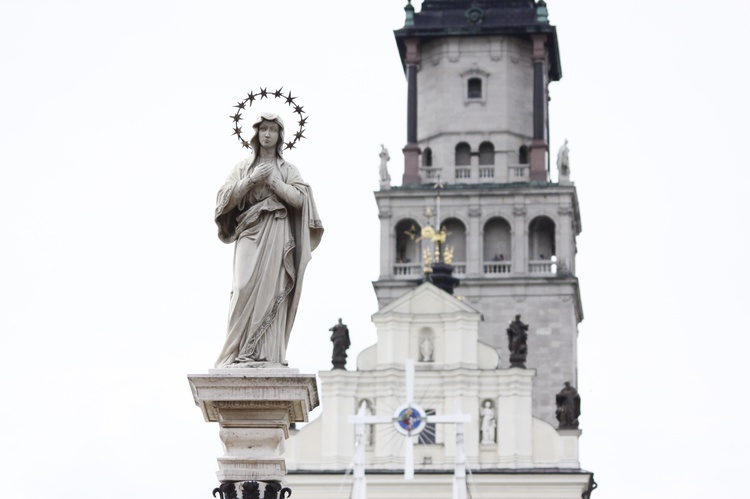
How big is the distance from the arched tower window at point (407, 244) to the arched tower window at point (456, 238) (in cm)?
98

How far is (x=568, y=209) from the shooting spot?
7319 centimetres

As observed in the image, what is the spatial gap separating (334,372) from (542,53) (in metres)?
17.1

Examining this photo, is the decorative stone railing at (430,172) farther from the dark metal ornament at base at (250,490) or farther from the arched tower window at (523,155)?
the dark metal ornament at base at (250,490)

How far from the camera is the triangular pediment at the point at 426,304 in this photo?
2562 inches

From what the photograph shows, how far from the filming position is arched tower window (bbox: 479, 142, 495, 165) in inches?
2972

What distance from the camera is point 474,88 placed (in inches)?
3004

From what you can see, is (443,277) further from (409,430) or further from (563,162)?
(409,430)

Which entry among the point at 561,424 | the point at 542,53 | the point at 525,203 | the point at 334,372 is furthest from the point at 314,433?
the point at 542,53

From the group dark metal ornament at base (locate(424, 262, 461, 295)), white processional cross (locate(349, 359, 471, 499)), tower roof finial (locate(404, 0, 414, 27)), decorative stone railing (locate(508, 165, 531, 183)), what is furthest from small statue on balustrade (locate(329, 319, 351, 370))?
tower roof finial (locate(404, 0, 414, 27))

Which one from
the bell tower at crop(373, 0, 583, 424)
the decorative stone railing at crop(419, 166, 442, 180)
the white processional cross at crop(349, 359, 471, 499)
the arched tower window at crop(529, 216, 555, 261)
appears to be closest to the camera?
the white processional cross at crop(349, 359, 471, 499)

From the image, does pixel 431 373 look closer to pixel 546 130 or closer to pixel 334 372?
pixel 334 372

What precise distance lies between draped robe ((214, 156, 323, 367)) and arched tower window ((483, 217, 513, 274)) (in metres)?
58.2

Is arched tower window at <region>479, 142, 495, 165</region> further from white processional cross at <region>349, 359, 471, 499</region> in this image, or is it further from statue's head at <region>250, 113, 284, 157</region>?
statue's head at <region>250, 113, 284, 157</region>

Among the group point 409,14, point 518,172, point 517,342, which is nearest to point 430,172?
point 518,172
